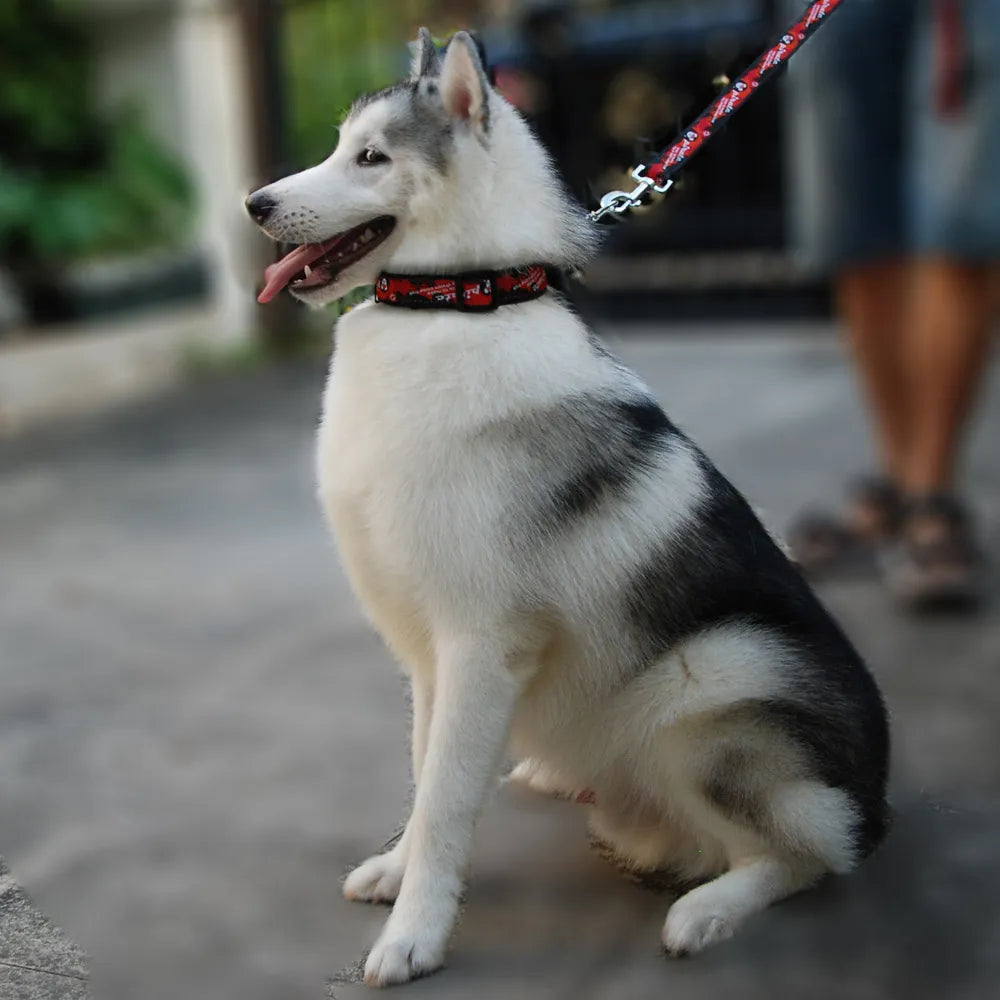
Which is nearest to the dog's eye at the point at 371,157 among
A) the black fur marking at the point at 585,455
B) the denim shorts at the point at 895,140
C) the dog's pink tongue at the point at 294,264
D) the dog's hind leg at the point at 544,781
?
the dog's pink tongue at the point at 294,264

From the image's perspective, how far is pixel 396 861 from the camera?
1.97m

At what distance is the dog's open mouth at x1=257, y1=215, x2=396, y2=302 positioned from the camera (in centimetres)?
174

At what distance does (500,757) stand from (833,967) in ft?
1.64

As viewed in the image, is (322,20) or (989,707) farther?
(322,20)

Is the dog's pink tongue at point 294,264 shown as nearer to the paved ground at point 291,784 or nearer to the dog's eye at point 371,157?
the dog's eye at point 371,157

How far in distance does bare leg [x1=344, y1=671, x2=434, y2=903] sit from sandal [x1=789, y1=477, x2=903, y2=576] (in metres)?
1.76

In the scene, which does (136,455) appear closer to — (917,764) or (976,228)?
(976,228)

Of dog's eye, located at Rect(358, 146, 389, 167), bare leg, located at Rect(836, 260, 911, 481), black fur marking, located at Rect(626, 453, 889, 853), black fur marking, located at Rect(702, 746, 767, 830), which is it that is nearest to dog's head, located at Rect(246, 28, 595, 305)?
dog's eye, located at Rect(358, 146, 389, 167)

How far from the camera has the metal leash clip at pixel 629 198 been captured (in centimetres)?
187

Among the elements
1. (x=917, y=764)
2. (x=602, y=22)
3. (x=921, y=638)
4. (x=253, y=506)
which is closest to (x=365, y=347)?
(x=917, y=764)

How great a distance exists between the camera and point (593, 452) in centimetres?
173

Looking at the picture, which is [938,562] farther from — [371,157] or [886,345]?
[371,157]

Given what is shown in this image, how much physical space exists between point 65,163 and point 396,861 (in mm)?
4987

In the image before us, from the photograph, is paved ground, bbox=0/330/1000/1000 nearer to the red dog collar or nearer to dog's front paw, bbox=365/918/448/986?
dog's front paw, bbox=365/918/448/986
